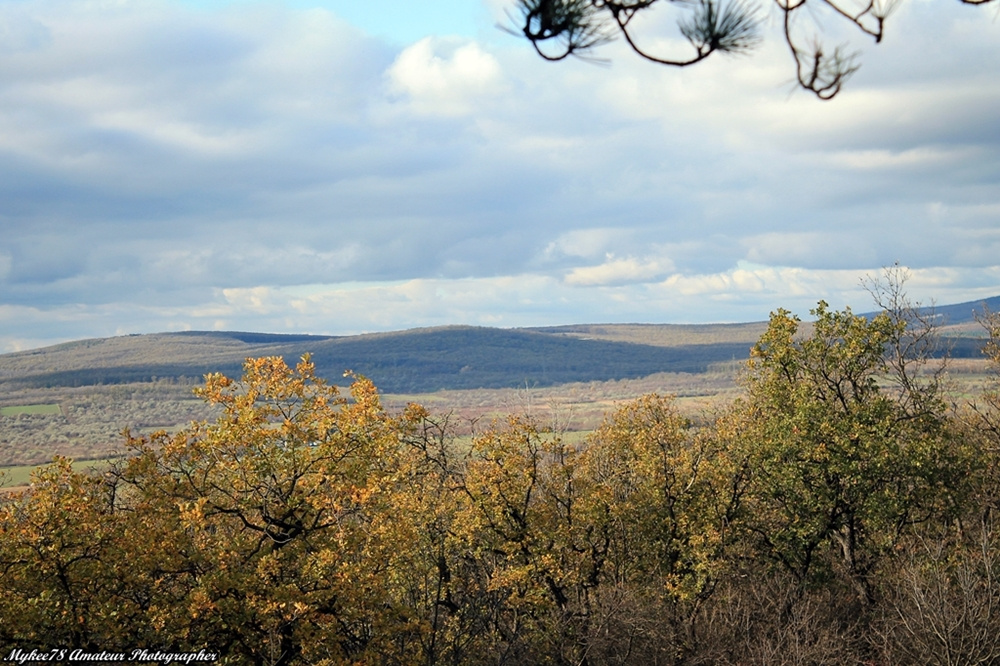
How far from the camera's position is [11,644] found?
17.4 metres

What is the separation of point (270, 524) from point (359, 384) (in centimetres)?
395

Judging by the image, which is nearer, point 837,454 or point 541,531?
point 541,531

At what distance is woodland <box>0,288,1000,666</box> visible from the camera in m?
18.9

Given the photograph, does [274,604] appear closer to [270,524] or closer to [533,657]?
[270,524]

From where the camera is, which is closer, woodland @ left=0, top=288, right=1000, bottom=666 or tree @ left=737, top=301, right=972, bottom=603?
woodland @ left=0, top=288, right=1000, bottom=666

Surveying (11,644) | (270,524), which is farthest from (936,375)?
(11,644)

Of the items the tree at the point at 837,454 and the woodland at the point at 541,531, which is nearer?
the woodland at the point at 541,531

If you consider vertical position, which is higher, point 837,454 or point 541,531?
point 837,454

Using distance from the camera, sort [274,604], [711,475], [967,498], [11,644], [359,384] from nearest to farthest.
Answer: [11,644] < [274,604] < [359,384] < [711,475] < [967,498]

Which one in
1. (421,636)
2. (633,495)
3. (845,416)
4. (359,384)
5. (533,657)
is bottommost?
(533,657)

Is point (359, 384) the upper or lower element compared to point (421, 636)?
upper

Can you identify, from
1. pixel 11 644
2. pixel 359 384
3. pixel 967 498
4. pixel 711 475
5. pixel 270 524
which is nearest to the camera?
pixel 11 644

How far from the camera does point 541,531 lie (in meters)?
28.6

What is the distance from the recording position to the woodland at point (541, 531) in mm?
18922
